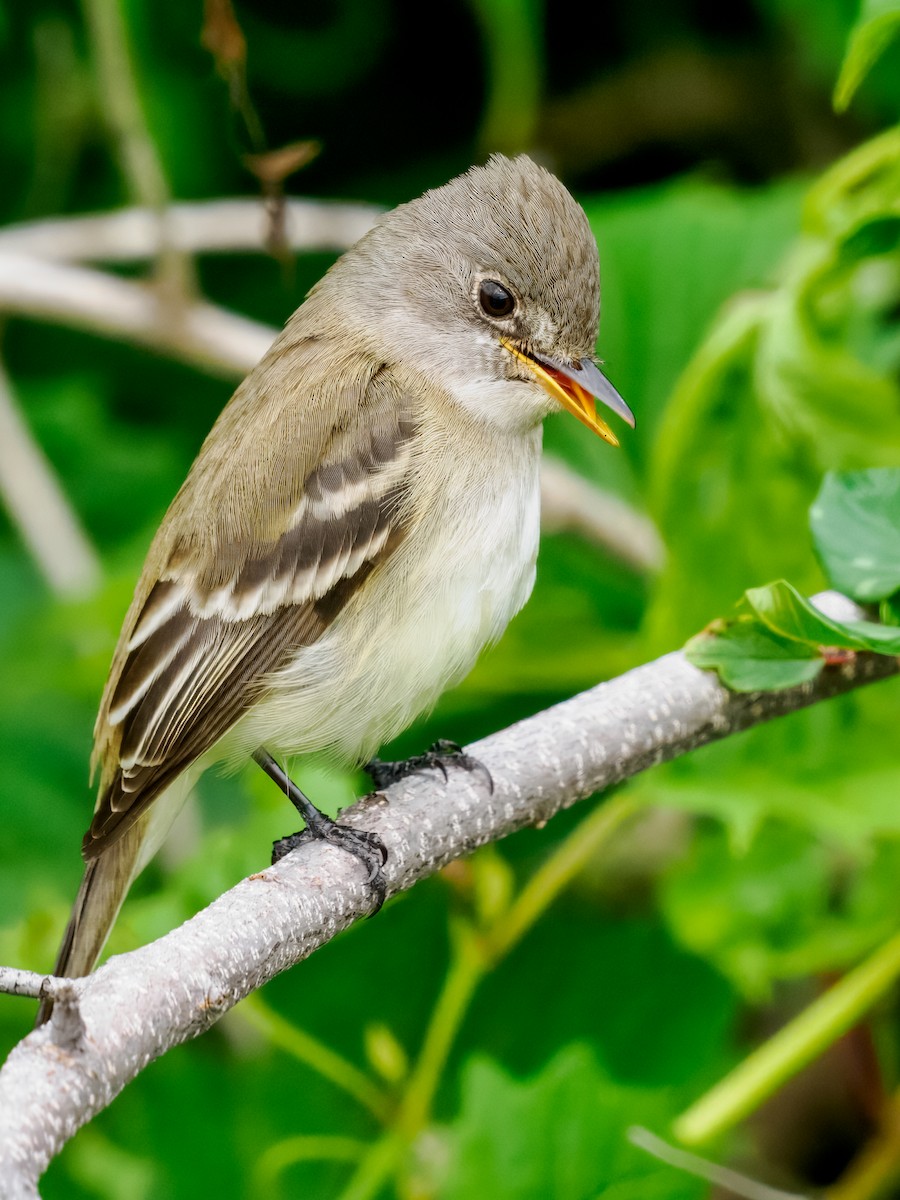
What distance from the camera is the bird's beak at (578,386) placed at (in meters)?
2.76

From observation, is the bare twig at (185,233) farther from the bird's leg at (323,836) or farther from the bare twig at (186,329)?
the bird's leg at (323,836)

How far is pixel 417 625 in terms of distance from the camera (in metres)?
2.71

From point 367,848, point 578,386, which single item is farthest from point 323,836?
point 578,386

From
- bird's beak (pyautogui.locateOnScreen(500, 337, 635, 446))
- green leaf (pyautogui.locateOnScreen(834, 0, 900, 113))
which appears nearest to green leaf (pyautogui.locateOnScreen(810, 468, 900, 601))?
bird's beak (pyautogui.locateOnScreen(500, 337, 635, 446))

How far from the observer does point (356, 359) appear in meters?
3.03

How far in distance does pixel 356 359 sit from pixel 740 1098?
159 cm

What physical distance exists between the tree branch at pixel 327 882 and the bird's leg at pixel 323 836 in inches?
0.9

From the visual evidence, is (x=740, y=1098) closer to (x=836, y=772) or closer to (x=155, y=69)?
(x=836, y=772)

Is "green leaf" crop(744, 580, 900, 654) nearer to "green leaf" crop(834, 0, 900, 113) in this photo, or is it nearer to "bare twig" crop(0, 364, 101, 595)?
"green leaf" crop(834, 0, 900, 113)

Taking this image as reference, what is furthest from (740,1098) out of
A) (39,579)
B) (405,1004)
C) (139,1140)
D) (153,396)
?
(153,396)

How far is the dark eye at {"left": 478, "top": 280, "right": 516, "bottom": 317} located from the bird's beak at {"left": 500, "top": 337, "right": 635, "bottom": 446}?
0.06 metres

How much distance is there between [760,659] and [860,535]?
25 centimetres

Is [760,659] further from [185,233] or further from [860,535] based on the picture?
[185,233]

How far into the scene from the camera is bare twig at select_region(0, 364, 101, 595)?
416cm
